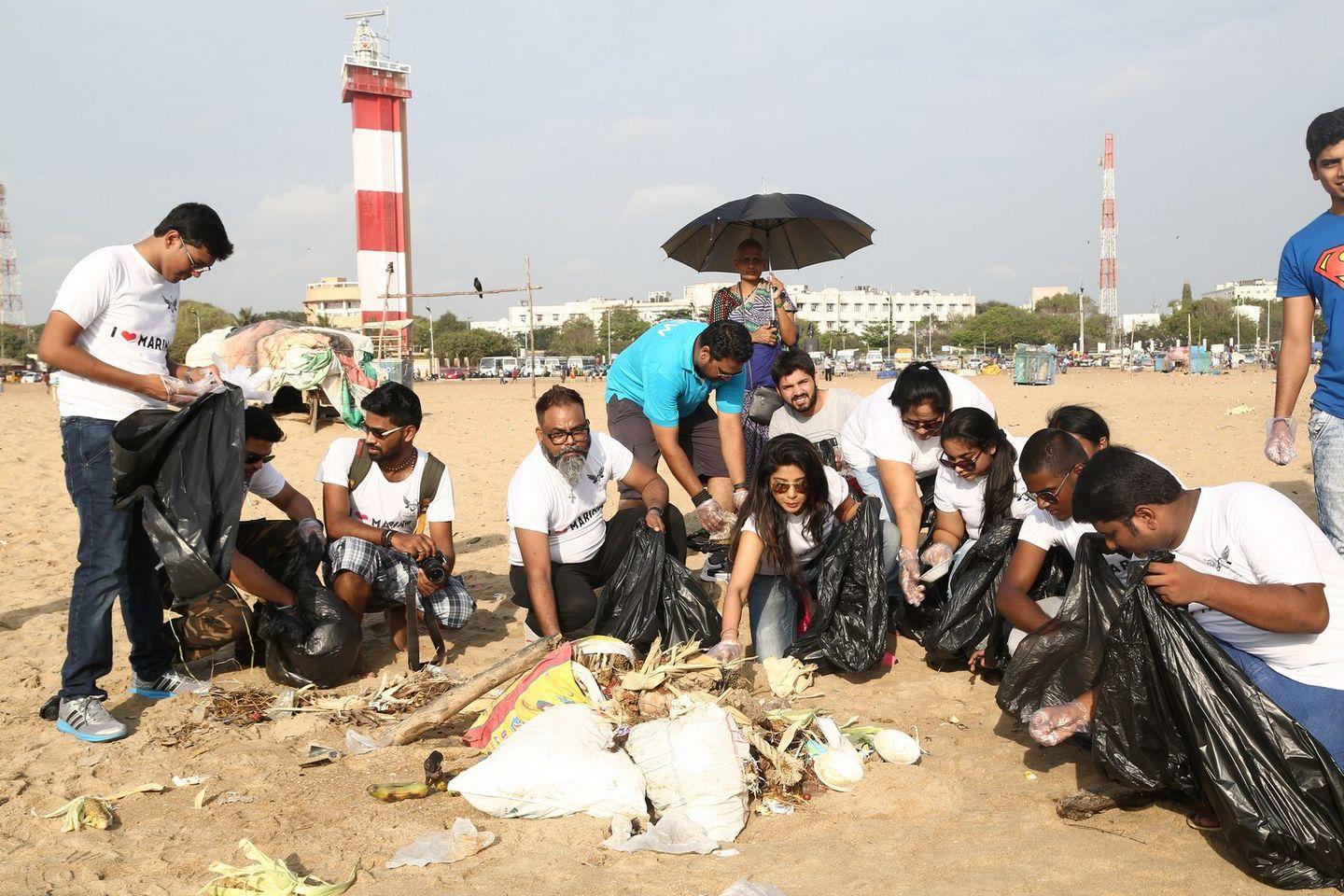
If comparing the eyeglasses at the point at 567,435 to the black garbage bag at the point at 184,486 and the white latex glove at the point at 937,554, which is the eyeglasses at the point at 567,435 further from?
the white latex glove at the point at 937,554

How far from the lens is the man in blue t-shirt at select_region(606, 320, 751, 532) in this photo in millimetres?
4664

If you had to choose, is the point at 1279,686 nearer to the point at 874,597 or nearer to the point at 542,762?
the point at 874,597

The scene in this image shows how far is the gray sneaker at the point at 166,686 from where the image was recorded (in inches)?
146

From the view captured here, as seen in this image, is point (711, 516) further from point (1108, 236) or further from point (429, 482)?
point (1108, 236)

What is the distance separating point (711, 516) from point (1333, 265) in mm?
2583

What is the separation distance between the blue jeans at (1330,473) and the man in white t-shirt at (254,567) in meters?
3.82

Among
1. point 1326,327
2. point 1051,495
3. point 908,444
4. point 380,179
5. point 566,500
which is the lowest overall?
point 566,500

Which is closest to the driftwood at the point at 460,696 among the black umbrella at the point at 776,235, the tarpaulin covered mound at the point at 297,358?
the black umbrella at the point at 776,235

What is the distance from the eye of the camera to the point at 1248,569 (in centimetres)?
240

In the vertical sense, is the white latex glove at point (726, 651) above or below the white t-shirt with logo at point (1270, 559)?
below

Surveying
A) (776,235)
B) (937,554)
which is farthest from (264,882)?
(776,235)

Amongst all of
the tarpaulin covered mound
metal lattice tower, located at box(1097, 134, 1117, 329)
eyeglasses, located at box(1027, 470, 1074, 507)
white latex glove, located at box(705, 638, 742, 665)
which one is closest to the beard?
white latex glove, located at box(705, 638, 742, 665)

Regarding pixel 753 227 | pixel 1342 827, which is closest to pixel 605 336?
pixel 753 227

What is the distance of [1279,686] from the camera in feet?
7.93
